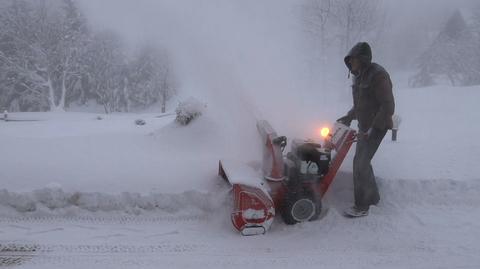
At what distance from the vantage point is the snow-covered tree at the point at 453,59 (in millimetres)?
36312

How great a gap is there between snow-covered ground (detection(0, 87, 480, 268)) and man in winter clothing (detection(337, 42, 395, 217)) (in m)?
0.21

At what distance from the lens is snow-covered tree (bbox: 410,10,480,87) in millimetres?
36312

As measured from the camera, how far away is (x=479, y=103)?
17.4 meters

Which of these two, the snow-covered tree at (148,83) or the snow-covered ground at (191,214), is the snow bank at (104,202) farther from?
the snow-covered tree at (148,83)

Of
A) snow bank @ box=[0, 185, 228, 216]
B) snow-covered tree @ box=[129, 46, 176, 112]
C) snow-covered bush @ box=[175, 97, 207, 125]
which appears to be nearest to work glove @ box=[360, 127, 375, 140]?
snow bank @ box=[0, 185, 228, 216]

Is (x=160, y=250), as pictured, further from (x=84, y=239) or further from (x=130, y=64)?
(x=130, y=64)

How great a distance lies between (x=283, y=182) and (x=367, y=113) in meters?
1.18

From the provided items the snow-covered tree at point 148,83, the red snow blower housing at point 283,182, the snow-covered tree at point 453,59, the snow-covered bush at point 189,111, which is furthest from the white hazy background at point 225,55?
the snow-covered tree at point 453,59

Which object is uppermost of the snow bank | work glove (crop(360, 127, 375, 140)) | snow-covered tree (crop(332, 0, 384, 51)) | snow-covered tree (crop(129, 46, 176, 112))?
snow-covered tree (crop(332, 0, 384, 51))

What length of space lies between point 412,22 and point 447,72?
2311 centimetres

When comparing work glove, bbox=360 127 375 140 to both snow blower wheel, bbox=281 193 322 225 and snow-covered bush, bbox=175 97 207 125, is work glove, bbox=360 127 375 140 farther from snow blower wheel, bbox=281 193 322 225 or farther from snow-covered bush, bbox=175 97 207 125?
snow-covered bush, bbox=175 97 207 125

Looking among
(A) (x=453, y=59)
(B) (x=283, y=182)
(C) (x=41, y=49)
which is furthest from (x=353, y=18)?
(C) (x=41, y=49)

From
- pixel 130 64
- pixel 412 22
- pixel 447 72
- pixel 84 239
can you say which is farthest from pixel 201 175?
pixel 412 22

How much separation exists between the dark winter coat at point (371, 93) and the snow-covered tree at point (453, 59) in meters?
37.9
